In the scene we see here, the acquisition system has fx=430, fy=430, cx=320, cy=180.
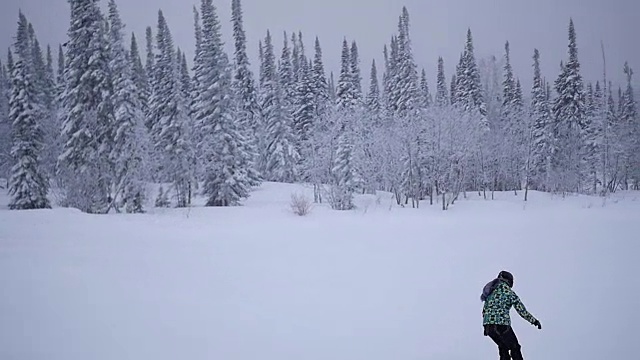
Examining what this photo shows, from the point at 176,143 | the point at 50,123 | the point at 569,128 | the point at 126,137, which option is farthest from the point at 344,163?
the point at 50,123

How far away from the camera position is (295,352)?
28.1 feet

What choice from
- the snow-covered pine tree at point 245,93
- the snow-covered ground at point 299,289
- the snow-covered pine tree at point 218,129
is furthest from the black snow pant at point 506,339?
the snow-covered pine tree at point 245,93

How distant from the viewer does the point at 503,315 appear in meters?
6.60

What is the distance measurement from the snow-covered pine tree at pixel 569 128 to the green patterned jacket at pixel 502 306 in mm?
42044

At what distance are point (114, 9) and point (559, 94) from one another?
147ft

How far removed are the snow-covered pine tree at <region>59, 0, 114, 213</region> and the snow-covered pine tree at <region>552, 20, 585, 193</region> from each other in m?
41.2

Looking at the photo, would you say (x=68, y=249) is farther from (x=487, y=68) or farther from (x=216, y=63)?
(x=487, y=68)

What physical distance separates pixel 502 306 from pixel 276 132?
42162 mm

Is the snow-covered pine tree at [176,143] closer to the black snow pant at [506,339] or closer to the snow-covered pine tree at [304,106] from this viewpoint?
the snow-covered pine tree at [304,106]

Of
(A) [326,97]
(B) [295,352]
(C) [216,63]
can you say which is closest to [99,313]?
(B) [295,352]

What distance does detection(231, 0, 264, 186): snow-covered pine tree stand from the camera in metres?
46.0

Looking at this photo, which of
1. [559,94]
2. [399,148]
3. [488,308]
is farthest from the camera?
[559,94]

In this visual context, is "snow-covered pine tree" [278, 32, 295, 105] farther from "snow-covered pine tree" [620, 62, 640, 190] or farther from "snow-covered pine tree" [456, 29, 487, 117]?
"snow-covered pine tree" [620, 62, 640, 190]

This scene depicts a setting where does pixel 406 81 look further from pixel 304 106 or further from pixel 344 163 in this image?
pixel 304 106
